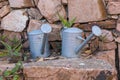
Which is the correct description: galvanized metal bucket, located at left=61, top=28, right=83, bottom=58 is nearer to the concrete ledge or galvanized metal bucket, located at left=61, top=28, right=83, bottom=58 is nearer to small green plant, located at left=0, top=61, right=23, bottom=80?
the concrete ledge

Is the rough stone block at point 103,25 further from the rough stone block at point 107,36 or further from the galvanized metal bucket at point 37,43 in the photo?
the galvanized metal bucket at point 37,43

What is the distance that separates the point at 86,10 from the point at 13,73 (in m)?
0.86

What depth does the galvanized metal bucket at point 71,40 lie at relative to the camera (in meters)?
2.40

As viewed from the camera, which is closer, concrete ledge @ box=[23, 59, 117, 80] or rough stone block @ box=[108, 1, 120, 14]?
concrete ledge @ box=[23, 59, 117, 80]

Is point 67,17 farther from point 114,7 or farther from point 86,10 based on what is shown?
point 114,7

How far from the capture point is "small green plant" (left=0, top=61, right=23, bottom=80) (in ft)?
6.68

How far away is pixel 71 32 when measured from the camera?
94.0 inches

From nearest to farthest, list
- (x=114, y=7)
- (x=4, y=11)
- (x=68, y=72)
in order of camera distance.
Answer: (x=68, y=72) < (x=114, y=7) < (x=4, y=11)

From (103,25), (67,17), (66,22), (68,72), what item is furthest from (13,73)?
(103,25)

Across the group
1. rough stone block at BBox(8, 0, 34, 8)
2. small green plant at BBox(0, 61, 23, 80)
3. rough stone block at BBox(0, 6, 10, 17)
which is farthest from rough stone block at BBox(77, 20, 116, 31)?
small green plant at BBox(0, 61, 23, 80)

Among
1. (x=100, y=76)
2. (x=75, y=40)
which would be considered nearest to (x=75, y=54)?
(x=75, y=40)

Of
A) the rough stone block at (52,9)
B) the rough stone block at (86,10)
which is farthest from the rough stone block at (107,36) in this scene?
the rough stone block at (52,9)

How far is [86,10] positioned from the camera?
255 cm

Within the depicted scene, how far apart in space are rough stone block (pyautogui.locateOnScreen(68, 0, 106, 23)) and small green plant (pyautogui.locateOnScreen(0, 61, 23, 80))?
744 mm
